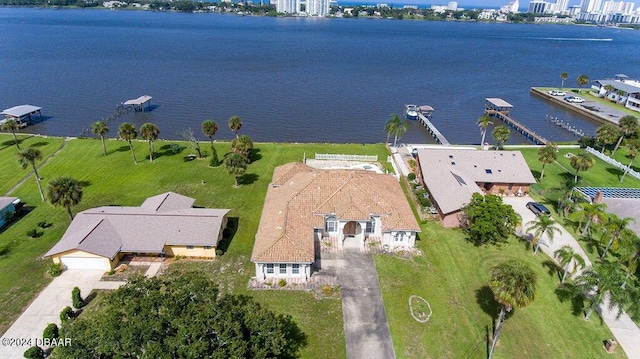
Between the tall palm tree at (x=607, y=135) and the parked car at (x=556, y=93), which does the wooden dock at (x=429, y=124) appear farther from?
the parked car at (x=556, y=93)

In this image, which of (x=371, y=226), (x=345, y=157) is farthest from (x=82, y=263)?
(x=345, y=157)

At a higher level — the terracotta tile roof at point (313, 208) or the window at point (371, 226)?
the terracotta tile roof at point (313, 208)

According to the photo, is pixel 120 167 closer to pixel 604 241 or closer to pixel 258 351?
pixel 258 351

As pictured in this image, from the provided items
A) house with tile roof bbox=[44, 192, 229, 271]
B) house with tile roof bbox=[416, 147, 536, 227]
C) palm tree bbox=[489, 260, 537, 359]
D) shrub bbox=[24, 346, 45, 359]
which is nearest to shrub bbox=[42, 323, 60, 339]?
shrub bbox=[24, 346, 45, 359]

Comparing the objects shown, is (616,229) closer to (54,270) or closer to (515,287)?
(515,287)

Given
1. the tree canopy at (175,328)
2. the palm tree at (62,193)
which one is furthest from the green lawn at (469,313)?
the palm tree at (62,193)

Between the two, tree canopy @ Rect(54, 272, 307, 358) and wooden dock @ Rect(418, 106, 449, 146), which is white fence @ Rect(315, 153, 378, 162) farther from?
tree canopy @ Rect(54, 272, 307, 358)

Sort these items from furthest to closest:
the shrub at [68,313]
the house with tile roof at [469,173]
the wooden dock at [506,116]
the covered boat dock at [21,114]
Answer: the wooden dock at [506,116]
the covered boat dock at [21,114]
the house with tile roof at [469,173]
the shrub at [68,313]
